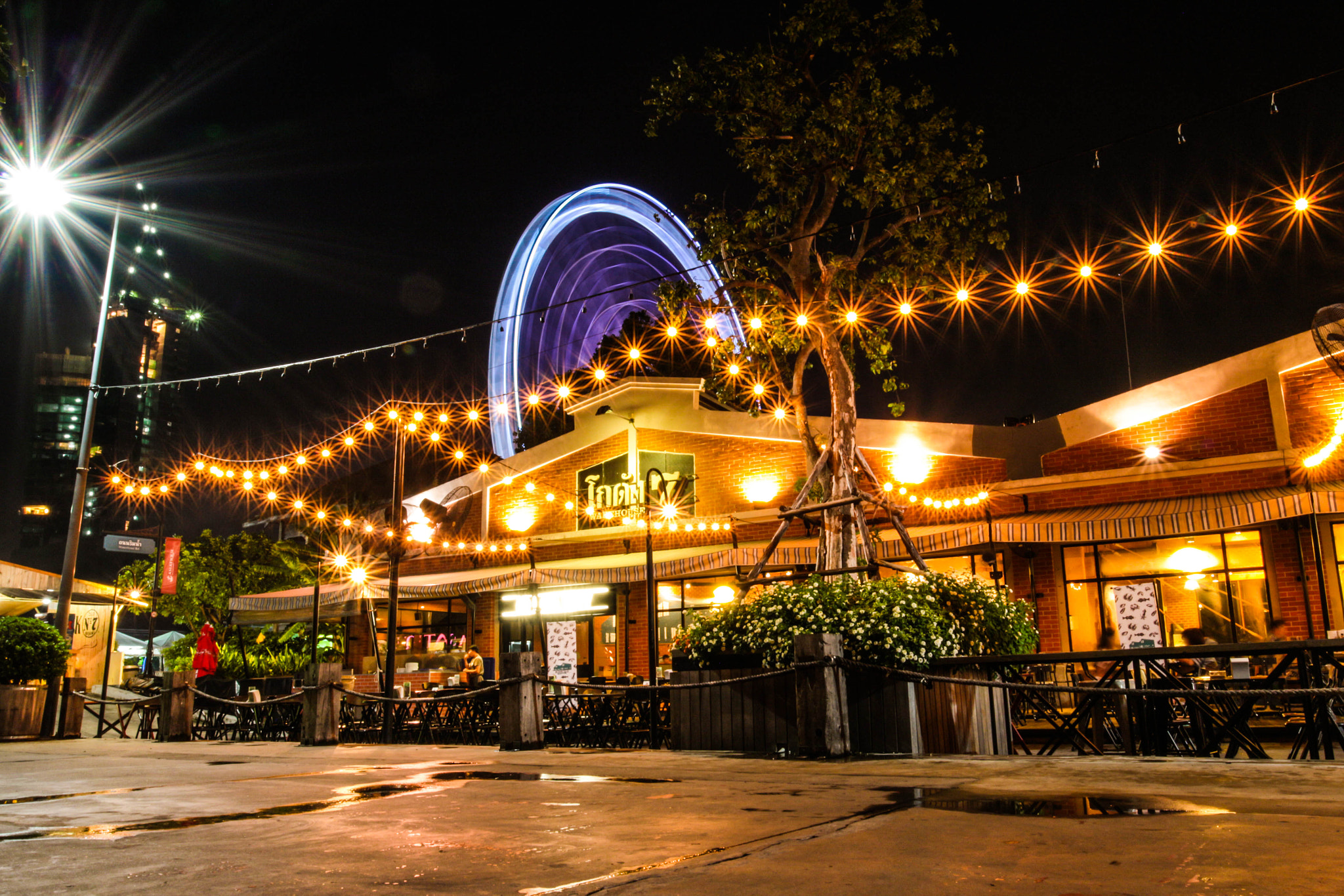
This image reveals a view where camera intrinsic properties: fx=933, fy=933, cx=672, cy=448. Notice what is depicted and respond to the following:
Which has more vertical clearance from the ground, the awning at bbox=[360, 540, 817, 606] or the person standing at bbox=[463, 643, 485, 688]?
the awning at bbox=[360, 540, 817, 606]

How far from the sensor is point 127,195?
1928 centimetres

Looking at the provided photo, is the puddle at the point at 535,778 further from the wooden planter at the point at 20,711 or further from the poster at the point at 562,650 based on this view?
the wooden planter at the point at 20,711

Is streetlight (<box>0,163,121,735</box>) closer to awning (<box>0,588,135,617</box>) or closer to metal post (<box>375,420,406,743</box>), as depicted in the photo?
awning (<box>0,588,135,617</box>)

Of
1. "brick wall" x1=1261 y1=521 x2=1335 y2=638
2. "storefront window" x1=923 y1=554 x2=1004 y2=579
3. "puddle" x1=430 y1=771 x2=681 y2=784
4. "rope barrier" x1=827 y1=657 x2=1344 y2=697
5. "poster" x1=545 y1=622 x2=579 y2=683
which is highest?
"storefront window" x1=923 y1=554 x2=1004 y2=579

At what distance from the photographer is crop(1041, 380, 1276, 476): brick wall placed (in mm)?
15391

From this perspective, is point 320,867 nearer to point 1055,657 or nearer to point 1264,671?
point 1055,657

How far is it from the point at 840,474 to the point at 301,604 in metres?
14.0

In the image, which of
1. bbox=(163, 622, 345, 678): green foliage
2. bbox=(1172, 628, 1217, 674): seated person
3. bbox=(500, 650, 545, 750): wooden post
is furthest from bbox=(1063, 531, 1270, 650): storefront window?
bbox=(163, 622, 345, 678): green foliage

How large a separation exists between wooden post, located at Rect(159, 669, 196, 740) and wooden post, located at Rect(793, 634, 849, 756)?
11.0 meters

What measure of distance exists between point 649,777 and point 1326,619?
11.3 metres

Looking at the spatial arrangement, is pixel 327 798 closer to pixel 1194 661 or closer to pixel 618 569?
pixel 1194 661

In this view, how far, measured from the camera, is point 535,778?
287 inches

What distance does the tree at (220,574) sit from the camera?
29328 millimetres

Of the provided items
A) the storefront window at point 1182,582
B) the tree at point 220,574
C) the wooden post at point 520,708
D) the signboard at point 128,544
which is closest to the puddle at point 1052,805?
the wooden post at point 520,708
